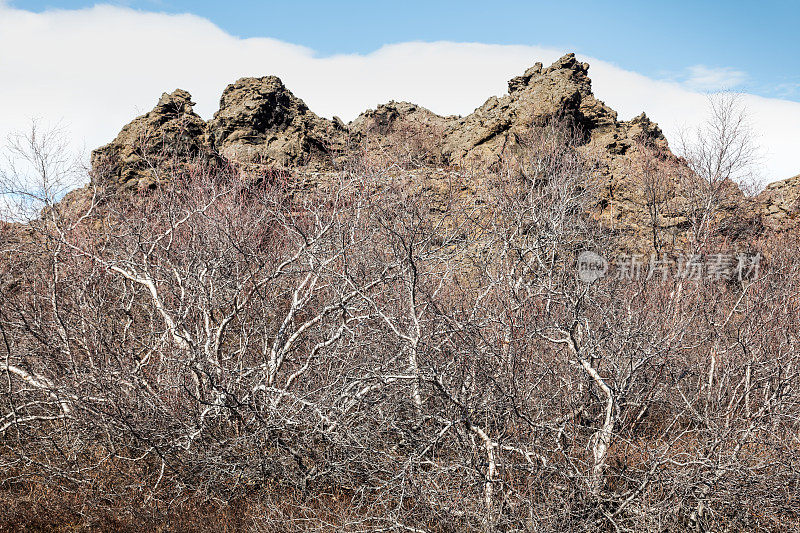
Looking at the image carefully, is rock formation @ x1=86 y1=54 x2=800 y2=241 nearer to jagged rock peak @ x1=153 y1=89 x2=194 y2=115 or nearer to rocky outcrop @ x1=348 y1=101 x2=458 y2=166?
jagged rock peak @ x1=153 y1=89 x2=194 y2=115

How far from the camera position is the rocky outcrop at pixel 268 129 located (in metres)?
15.0

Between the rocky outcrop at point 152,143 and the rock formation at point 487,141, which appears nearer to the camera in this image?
the rocky outcrop at point 152,143

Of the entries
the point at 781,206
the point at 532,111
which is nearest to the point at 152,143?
the point at 532,111

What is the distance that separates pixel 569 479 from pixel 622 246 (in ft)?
34.8

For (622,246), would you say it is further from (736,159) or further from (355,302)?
(355,302)

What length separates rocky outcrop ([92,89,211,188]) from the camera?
13.3 m

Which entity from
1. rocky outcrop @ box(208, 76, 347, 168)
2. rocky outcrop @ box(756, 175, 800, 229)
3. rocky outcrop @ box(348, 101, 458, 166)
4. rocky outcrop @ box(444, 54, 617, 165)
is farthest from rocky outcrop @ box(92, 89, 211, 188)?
rocky outcrop @ box(756, 175, 800, 229)

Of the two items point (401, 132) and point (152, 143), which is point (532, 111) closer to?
point (401, 132)

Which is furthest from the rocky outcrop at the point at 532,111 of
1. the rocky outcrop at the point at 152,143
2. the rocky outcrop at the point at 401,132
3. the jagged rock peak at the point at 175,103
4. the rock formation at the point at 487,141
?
the jagged rock peak at the point at 175,103

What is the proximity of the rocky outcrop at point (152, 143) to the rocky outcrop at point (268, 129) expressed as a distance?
826 mm

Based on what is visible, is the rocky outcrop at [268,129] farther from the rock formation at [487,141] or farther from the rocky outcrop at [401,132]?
the rocky outcrop at [401,132]

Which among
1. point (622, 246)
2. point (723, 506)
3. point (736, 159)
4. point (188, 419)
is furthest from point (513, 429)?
point (736, 159)

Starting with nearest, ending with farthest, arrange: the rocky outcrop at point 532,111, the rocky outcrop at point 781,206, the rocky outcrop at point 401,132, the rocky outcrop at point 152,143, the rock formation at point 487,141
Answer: the rocky outcrop at point 152,143 < the rock formation at point 487,141 < the rocky outcrop at point 532,111 < the rocky outcrop at point 781,206 < the rocky outcrop at point 401,132

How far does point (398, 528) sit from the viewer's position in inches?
182
